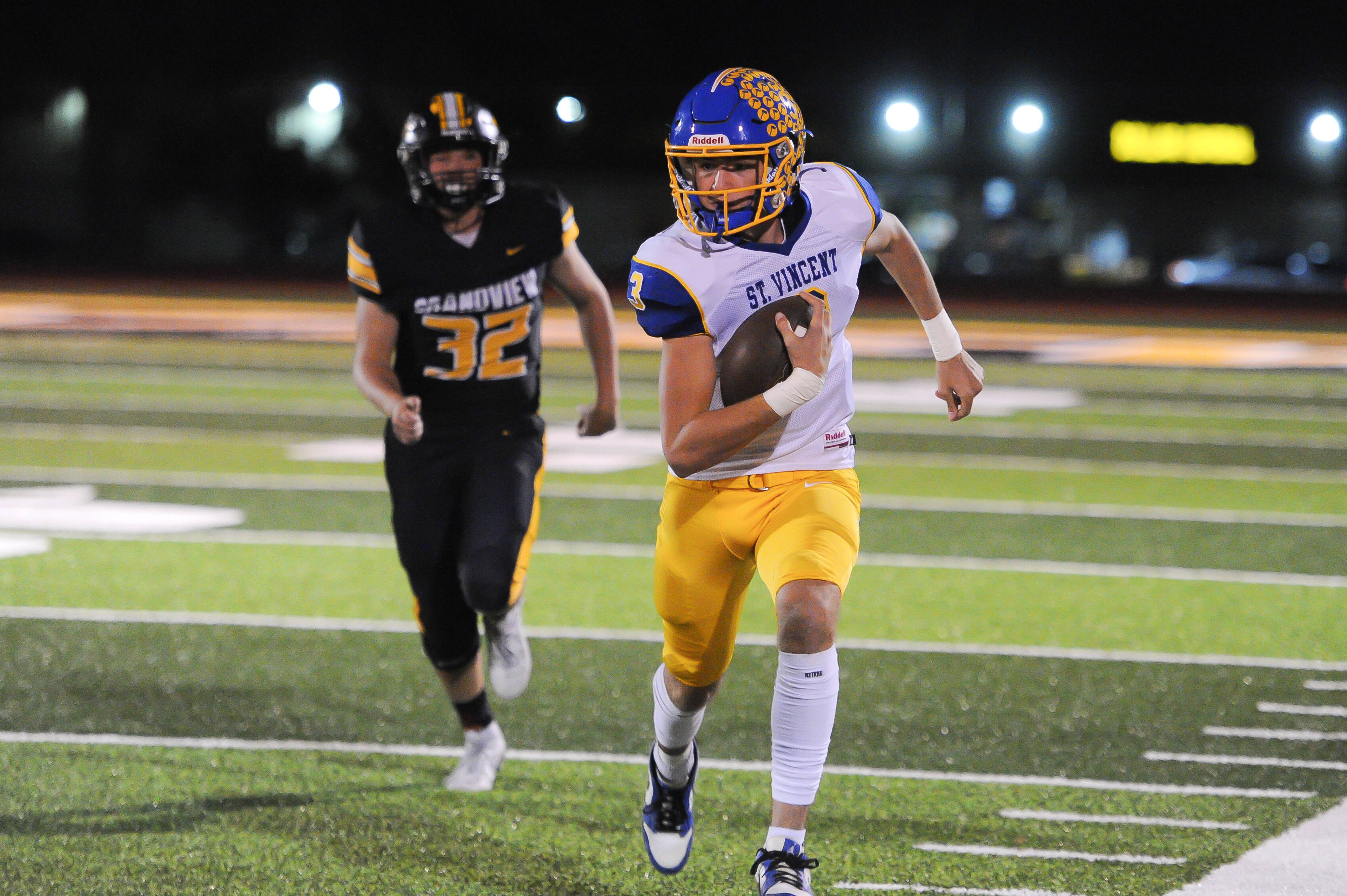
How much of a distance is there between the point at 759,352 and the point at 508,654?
4.82ft

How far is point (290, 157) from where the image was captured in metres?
35.1

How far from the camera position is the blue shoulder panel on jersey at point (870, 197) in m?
3.64

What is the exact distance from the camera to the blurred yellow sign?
3020 centimetres

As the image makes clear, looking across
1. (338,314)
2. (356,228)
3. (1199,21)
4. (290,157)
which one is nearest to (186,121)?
(290,157)

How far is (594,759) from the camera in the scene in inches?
179

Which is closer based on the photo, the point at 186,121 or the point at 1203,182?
the point at 1203,182

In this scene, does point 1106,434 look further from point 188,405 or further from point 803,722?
point 803,722

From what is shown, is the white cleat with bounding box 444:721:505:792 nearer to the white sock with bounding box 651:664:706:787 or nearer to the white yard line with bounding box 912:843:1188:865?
the white sock with bounding box 651:664:706:787

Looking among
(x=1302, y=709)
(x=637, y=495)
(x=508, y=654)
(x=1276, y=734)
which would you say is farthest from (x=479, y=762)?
(x=637, y=495)

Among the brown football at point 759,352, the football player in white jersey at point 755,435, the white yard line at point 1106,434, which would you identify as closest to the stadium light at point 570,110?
the white yard line at point 1106,434

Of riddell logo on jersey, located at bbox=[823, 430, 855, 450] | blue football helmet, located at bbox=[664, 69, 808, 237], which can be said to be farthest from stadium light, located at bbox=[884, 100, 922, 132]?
blue football helmet, located at bbox=[664, 69, 808, 237]

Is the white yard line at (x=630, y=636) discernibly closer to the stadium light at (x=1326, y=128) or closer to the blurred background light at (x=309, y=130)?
the stadium light at (x=1326, y=128)

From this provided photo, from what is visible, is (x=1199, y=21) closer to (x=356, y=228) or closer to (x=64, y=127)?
(x=64, y=127)

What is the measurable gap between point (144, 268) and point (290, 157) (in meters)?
6.61
